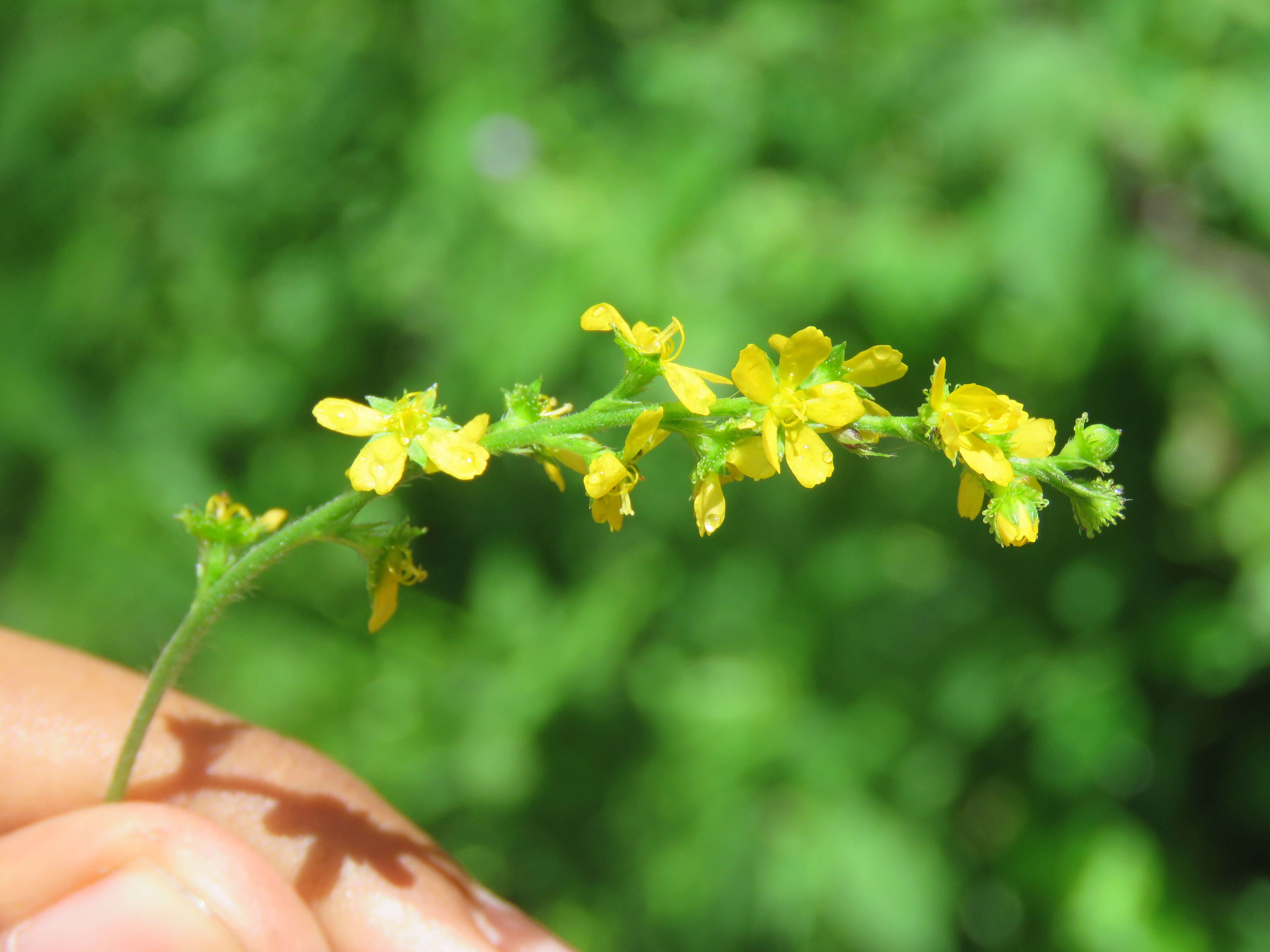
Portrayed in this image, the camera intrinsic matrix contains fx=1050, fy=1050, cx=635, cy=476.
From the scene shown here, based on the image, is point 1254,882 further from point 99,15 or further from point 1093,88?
point 99,15

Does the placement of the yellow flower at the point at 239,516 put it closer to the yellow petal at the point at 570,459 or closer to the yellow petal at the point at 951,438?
the yellow petal at the point at 570,459

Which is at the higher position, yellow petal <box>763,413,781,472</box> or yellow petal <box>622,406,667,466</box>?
yellow petal <box>622,406,667,466</box>

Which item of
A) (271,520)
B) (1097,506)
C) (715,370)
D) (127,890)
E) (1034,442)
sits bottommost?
(715,370)

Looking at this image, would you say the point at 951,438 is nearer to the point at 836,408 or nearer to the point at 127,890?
the point at 836,408

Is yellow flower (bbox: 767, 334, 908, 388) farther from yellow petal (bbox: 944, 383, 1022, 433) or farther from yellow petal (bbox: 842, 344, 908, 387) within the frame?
yellow petal (bbox: 944, 383, 1022, 433)

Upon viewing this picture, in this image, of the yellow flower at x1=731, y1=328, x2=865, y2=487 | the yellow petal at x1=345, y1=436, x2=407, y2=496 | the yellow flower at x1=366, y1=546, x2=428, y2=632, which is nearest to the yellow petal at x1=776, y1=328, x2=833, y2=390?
the yellow flower at x1=731, y1=328, x2=865, y2=487

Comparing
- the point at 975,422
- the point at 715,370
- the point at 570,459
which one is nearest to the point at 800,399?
the point at 975,422
